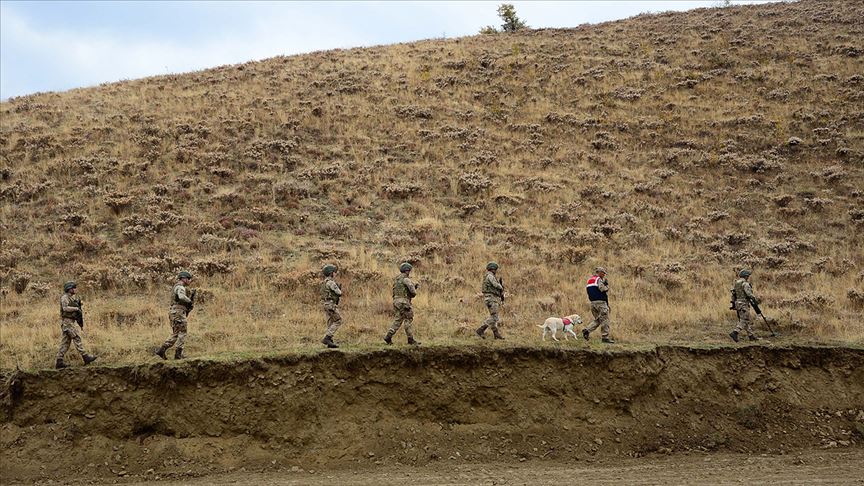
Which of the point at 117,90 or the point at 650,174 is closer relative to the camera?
the point at 650,174

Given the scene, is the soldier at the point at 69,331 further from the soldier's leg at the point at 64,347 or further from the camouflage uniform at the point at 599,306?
the camouflage uniform at the point at 599,306

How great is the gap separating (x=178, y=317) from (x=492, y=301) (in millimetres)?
6405

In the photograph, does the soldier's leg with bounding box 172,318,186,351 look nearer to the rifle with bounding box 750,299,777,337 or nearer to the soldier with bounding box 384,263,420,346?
the soldier with bounding box 384,263,420,346

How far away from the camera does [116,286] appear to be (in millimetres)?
18328

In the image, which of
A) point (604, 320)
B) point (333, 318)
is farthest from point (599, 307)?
point (333, 318)

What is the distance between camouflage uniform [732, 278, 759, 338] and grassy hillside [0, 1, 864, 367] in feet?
2.89

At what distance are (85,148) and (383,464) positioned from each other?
23.4 meters

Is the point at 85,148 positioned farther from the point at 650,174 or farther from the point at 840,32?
the point at 840,32

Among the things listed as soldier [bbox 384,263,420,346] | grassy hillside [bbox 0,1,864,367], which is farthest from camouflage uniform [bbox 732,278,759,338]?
soldier [bbox 384,263,420,346]

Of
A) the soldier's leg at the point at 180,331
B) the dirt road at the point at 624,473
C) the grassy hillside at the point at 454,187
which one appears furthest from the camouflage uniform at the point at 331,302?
the dirt road at the point at 624,473

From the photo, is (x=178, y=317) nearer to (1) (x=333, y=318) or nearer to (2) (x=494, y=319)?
(1) (x=333, y=318)

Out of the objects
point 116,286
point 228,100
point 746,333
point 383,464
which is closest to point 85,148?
point 228,100

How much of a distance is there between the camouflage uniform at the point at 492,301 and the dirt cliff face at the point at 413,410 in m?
0.97

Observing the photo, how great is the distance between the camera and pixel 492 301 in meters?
13.9
